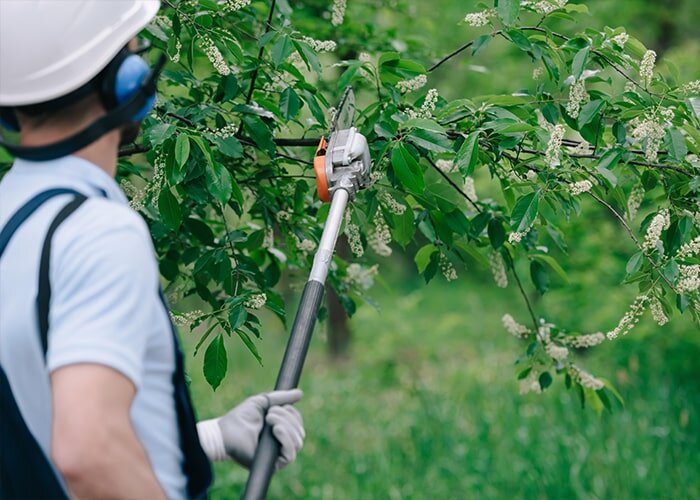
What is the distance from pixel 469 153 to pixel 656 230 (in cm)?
50

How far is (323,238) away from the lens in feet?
6.11

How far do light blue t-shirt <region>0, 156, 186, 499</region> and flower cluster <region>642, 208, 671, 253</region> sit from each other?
135cm

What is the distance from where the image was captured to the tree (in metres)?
2.25

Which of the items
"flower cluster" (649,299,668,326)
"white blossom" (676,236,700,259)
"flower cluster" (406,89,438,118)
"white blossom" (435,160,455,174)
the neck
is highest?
the neck

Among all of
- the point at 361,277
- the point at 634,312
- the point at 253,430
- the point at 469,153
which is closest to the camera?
the point at 253,430

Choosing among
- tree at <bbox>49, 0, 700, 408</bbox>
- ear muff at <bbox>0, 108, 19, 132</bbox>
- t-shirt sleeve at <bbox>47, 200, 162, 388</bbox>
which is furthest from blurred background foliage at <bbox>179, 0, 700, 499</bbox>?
t-shirt sleeve at <bbox>47, 200, 162, 388</bbox>

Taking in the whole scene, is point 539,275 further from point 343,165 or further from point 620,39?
point 343,165

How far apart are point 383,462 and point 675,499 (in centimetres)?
164

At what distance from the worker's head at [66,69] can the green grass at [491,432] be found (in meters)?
1.82

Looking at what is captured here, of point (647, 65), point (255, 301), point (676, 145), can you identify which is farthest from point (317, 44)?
point (676, 145)

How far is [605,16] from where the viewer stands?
808 cm

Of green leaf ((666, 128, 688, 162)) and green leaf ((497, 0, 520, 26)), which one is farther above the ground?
green leaf ((497, 0, 520, 26))

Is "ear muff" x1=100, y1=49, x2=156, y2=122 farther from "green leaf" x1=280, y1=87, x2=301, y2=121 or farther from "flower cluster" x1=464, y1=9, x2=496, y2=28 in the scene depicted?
"flower cluster" x1=464, y1=9, x2=496, y2=28

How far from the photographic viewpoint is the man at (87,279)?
3.79 ft
